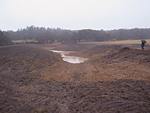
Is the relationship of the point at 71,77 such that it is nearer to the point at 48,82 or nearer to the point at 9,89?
the point at 48,82

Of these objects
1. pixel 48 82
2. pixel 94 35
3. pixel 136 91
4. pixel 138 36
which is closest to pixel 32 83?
pixel 48 82

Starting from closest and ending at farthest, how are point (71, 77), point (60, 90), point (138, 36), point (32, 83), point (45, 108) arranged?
point (45, 108) → point (60, 90) → point (32, 83) → point (71, 77) → point (138, 36)

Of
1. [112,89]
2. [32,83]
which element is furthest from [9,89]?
[112,89]

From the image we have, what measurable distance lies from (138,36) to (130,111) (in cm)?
9070

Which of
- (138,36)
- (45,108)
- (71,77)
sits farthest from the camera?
(138,36)

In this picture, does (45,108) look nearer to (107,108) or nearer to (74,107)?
(74,107)

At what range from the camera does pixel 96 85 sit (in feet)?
A: 49.1

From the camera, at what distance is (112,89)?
13.7 metres

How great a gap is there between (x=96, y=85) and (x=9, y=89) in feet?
16.5

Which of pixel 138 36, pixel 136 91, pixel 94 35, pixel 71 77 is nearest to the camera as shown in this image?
pixel 136 91

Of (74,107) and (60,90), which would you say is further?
(60,90)

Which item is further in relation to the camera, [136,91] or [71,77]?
[71,77]

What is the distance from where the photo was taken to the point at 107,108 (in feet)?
34.2

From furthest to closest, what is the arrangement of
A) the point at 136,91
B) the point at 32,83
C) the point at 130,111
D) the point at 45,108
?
the point at 32,83 < the point at 136,91 < the point at 45,108 < the point at 130,111
